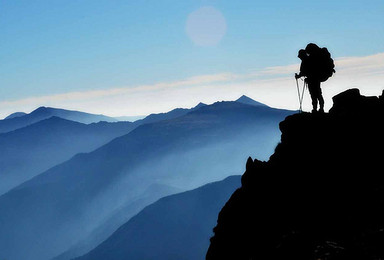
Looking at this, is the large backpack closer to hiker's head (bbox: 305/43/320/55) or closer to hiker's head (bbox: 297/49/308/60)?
hiker's head (bbox: 305/43/320/55)

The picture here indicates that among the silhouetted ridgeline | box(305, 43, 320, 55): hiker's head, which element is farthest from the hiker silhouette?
the silhouetted ridgeline

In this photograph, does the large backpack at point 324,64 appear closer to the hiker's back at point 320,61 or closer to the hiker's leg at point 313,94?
the hiker's back at point 320,61

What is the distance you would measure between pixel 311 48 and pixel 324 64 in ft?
4.28

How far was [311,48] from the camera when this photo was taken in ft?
79.4

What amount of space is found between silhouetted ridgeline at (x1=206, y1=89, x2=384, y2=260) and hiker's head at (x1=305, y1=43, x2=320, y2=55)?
3.34 meters

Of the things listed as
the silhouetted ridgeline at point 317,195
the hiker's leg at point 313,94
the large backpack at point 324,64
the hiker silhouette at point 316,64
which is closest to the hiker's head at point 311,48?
the hiker silhouette at point 316,64

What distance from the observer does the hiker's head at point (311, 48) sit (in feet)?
79.4

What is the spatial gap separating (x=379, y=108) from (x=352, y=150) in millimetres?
4283

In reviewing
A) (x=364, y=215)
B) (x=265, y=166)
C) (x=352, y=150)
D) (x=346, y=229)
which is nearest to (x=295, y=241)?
(x=346, y=229)

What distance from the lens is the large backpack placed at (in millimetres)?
24172

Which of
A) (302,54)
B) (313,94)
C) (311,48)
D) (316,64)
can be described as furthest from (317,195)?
(311,48)

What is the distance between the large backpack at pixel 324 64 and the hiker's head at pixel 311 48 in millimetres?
276

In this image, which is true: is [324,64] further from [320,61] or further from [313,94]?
[313,94]

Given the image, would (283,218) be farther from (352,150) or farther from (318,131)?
(318,131)
